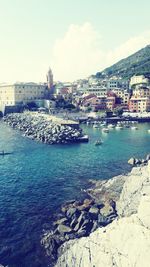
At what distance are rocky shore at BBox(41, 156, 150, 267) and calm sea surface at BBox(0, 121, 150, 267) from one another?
1585 millimetres

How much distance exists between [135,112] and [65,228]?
10278 centimetres

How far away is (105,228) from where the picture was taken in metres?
20.2

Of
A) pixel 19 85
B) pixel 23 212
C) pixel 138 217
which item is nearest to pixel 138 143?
pixel 23 212

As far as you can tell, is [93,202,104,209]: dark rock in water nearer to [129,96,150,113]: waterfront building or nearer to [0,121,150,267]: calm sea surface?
[0,121,150,267]: calm sea surface

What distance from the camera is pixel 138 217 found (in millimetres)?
18641

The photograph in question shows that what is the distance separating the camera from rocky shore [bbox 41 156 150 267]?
1762 centimetres

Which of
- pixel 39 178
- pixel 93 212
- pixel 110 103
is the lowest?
pixel 93 212

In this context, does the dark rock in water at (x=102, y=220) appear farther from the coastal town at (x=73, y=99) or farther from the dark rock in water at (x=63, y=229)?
the coastal town at (x=73, y=99)

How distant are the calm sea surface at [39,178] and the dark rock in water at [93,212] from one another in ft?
12.1

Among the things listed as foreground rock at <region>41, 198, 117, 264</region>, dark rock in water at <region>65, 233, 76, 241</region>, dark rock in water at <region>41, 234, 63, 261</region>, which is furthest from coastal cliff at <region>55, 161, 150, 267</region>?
dark rock in water at <region>65, 233, 76, 241</region>

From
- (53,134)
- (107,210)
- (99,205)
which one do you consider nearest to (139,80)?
(53,134)

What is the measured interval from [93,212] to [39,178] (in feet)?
45.9

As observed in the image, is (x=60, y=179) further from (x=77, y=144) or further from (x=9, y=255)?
(x=77, y=144)

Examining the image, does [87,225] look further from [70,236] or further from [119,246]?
[119,246]
